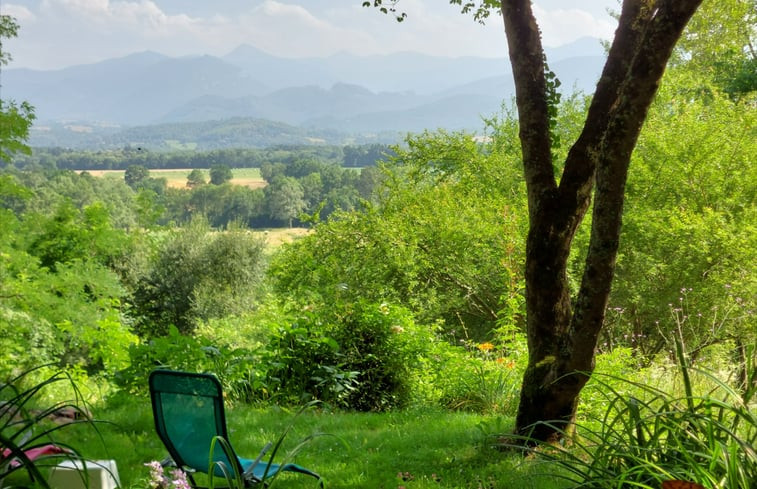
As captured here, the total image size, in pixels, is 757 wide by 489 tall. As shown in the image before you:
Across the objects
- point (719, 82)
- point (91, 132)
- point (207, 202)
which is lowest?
point (207, 202)

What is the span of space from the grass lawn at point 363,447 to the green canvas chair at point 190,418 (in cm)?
21

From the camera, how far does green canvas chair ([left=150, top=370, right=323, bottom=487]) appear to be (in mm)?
2559

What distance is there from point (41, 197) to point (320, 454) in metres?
38.2

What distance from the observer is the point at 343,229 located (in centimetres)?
1002

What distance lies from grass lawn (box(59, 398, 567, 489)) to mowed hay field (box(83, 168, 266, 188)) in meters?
53.7

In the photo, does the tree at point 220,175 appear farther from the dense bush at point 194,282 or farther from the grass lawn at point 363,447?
the grass lawn at point 363,447

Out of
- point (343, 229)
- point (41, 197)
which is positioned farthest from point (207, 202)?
point (343, 229)

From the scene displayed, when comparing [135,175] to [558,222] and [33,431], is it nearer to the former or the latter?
[558,222]

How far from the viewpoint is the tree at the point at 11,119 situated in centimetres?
959

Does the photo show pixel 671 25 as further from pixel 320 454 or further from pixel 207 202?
pixel 207 202

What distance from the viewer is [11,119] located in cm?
959

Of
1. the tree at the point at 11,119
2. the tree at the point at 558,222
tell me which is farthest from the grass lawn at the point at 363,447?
the tree at the point at 11,119

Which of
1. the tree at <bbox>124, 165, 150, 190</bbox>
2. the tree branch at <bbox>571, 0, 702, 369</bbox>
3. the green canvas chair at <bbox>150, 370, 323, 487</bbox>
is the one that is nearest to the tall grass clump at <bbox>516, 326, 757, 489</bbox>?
the tree branch at <bbox>571, 0, 702, 369</bbox>

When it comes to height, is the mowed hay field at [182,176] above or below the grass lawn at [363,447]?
above
